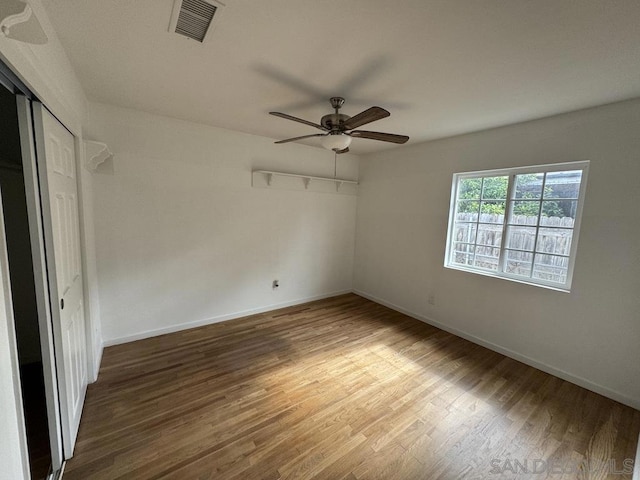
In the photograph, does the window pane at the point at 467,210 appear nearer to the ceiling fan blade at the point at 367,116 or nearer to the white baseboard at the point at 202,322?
the ceiling fan blade at the point at 367,116

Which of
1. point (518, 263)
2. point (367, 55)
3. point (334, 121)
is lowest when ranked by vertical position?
point (518, 263)

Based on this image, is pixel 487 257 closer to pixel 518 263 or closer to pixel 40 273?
pixel 518 263

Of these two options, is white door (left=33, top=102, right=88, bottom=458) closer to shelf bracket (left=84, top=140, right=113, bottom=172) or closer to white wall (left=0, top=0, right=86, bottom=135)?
white wall (left=0, top=0, right=86, bottom=135)

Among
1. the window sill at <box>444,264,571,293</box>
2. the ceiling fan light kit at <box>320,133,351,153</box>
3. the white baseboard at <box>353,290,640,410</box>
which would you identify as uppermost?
the ceiling fan light kit at <box>320,133,351,153</box>

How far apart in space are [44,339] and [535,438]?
3077 mm

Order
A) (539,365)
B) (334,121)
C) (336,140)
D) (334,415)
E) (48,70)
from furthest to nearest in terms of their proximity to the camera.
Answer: (539,365), (336,140), (334,121), (334,415), (48,70)

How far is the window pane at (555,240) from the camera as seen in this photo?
2.49 m

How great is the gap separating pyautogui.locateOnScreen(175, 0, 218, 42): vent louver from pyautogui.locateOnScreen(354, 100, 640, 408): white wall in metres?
2.90

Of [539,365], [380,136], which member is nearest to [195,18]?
[380,136]

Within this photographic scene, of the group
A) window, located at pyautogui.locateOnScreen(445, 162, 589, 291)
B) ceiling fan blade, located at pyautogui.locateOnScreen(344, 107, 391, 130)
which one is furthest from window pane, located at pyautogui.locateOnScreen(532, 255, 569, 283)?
ceiling fan blade, located at pyautogui.locateOnScreen(344, 107, 391, 130)

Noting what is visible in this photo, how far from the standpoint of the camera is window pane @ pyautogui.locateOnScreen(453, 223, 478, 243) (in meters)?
3.24

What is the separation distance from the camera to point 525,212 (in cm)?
278

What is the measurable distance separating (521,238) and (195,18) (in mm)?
3339

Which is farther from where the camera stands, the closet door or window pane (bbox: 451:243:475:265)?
window pane (bbox: 451:243:475:265)
